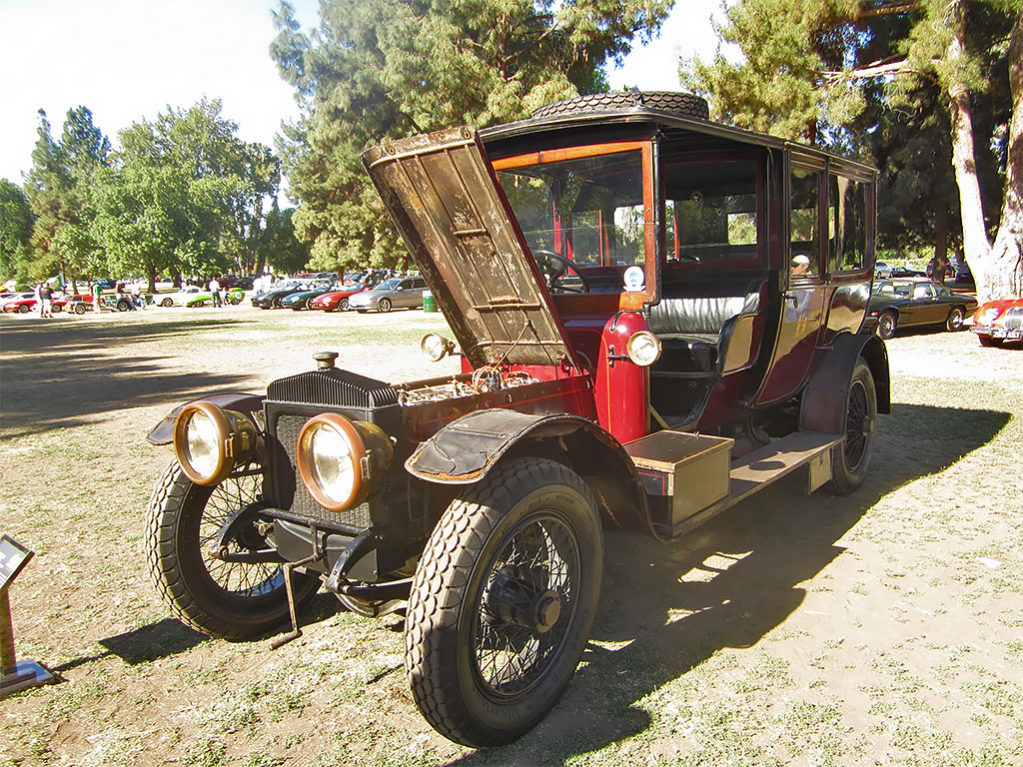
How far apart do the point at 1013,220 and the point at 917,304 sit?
8.34 feet

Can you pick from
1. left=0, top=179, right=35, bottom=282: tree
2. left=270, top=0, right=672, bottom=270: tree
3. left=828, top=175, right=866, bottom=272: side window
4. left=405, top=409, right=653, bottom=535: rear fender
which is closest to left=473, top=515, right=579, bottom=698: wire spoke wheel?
left=405, top=409, right=653, bottom=535: rear fender

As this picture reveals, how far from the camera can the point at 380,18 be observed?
101 ft

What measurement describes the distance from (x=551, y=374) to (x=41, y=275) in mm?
77385

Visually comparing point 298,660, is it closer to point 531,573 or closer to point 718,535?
point 531,573

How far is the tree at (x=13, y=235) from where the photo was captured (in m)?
72.7

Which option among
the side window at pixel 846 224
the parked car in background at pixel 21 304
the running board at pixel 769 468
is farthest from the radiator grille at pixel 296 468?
the parked car in background at pixel 21 304

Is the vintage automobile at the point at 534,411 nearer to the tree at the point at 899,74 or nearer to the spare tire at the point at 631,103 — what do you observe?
the spare tire at the point at 631,103

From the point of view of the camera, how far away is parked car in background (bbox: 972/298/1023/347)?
13586 millimetres

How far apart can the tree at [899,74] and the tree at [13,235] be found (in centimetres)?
7224

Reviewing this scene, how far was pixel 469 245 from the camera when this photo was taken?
361cm

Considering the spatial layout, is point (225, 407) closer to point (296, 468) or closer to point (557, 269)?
point (296, 468)

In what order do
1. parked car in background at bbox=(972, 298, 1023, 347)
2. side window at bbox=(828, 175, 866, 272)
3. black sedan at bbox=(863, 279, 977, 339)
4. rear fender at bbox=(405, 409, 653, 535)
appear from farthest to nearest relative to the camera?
1. black sedan at bbox=(863, 279, 977, 339)
2. parked car in background at bbox=(972, 298, 1023, 347)
3. side window at bbox=(828, 175, 866, 272)
4. rear fender at bbox=(405, 409, 653, 535)

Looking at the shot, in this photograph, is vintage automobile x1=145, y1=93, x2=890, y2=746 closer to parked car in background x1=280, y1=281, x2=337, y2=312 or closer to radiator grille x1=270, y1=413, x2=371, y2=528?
radiator grille x1=270, y1=413, x2=371, y2=528

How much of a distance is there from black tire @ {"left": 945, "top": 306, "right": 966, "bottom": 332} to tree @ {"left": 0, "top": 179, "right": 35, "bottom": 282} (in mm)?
75799
